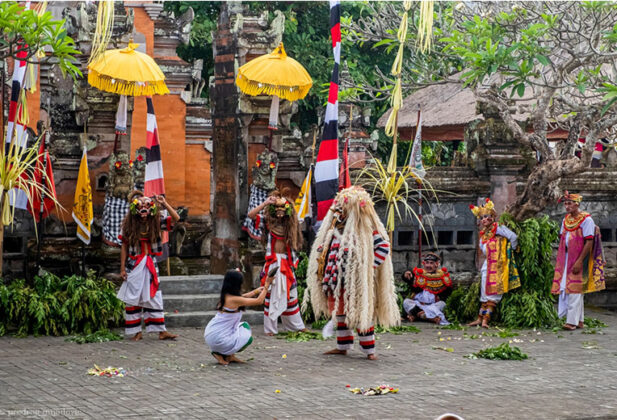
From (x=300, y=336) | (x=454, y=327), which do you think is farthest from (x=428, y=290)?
(x=300, y=336)

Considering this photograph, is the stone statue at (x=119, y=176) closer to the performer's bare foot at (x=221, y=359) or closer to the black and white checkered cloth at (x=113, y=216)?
the black and white checkered cloth at (x=113, y=216)

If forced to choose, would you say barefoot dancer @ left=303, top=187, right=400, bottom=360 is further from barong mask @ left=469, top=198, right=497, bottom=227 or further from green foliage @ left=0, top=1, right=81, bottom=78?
green foliage @ left=0, top=1, right=81, bottom=78

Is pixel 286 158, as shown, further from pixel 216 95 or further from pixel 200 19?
pixel 200 19

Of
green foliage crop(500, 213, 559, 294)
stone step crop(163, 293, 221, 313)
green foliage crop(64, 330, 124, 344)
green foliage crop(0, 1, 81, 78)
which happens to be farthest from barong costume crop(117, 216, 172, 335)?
green foliage crop(500, 213, 559, 294)

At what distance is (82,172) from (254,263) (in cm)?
269

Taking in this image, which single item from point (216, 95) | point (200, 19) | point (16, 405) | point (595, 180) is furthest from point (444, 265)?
point (200, 19)

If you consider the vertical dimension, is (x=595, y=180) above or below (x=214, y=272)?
above

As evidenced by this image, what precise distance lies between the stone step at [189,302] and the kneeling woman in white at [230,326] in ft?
9.70

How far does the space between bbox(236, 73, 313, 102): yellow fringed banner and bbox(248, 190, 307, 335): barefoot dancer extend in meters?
1.90

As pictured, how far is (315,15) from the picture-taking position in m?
27.5

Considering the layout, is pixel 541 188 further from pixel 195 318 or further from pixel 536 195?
pixel 195 318

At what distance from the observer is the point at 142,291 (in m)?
11.5

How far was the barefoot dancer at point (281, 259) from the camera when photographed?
12.0 metres

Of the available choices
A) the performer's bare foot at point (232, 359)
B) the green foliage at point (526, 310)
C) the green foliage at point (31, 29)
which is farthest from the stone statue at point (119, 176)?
the green foliage at point (526, 310)
